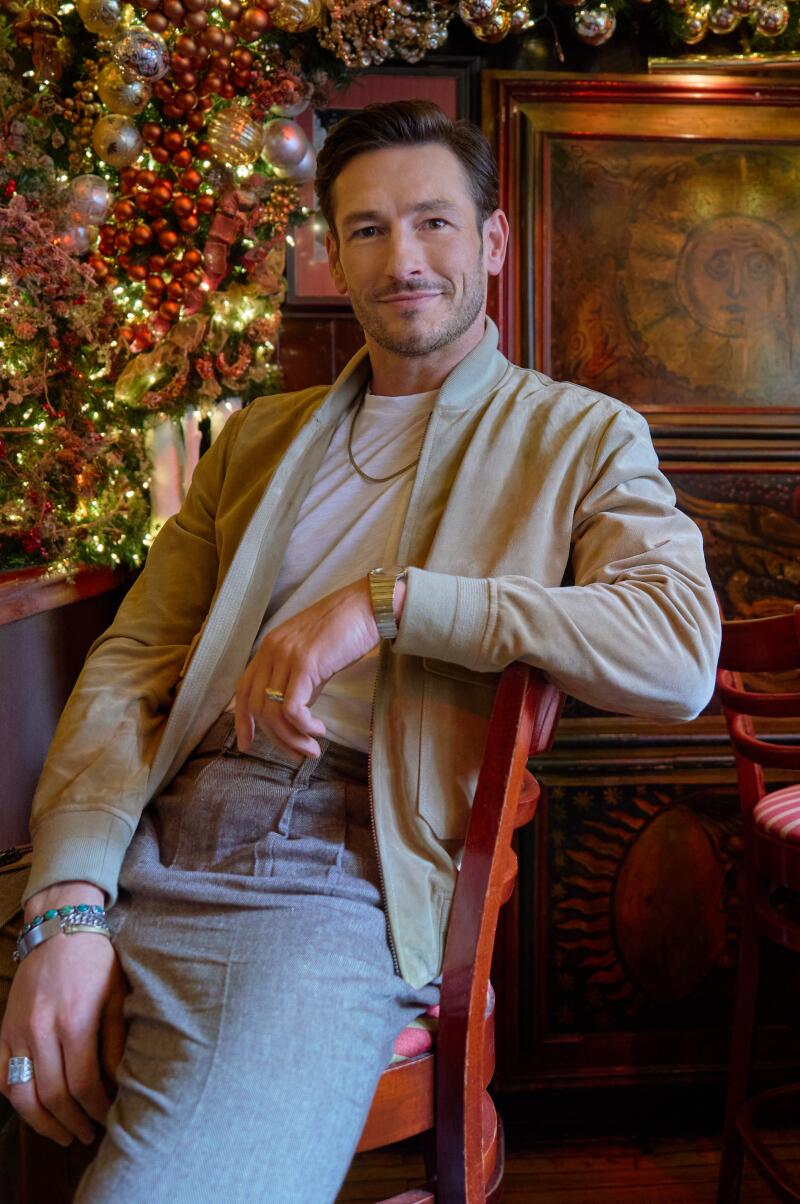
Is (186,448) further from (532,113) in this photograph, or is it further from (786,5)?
(786,5)

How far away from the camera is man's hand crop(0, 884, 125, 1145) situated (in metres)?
0.98

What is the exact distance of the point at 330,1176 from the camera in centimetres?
87

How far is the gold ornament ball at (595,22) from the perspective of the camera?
202 centimetres

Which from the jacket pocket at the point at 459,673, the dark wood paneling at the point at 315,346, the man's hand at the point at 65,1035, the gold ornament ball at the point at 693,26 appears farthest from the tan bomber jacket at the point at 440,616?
the gold ornament ball at the point at 693,26

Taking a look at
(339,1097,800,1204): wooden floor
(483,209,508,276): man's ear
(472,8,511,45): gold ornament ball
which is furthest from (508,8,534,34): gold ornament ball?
(339,1097,800,1204): wooden floor

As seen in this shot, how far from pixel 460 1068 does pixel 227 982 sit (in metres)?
0.26

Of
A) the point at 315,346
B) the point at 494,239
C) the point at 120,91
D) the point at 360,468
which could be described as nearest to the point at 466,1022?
the point at 360,468

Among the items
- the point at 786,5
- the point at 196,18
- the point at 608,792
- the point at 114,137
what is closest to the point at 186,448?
the point at 114,137

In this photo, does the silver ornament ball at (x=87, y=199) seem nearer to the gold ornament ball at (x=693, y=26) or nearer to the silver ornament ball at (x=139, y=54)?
the silver ornament ball at (x=139, y=54)

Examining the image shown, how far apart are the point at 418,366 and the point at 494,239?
0.83 feet

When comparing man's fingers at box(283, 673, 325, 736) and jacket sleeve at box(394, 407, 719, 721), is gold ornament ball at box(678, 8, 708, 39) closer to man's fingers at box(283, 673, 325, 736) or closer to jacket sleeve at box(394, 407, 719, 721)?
jacket sleeve at box(394, 407, 719, 721)

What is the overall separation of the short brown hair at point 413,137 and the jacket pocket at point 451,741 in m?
0.73

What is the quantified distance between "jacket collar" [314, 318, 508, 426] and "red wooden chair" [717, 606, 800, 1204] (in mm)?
552

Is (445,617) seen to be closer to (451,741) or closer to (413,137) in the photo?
(451,741)
